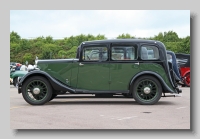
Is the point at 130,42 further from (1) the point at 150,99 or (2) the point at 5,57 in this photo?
(2) the point at 5,57

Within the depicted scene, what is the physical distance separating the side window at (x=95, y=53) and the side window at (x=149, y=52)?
3.62ft

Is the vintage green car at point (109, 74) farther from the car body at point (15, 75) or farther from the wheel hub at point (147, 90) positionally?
the car body at point (15, 75)

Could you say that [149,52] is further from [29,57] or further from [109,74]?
[29,57]

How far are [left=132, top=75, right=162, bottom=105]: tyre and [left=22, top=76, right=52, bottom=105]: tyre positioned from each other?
8.38ft

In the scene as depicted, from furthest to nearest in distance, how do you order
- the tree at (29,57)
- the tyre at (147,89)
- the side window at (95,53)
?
the tree at (29,57) → the side window at (95,53) → the tyre at (147,89)

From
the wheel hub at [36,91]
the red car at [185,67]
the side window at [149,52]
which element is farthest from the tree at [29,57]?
the side window at [149,52]

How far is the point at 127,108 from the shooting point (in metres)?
10.8

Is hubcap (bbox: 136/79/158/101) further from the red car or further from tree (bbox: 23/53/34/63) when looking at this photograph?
tree (bbox: 23/53/34/63)

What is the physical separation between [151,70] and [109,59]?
50.6 inches

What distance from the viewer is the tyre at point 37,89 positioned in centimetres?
1154

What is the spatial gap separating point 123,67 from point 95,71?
33.0 inches

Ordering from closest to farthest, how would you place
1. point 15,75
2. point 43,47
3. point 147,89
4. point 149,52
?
point 147,89
point 149,52
point 15,75
point 43,47

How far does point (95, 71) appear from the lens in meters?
11.6

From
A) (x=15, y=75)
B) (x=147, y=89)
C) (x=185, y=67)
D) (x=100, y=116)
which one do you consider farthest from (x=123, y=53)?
(x=15, y=75)
